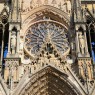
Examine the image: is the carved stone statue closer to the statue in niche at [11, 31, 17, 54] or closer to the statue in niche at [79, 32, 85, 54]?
the statue in niche at [11, 31, 17, 54]

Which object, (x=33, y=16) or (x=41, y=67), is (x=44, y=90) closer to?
(x=41, y=67)

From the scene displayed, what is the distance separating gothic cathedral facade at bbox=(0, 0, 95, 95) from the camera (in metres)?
14.5

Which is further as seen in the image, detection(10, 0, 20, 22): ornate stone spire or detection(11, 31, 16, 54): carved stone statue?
detection(10, 0, 20, 22): ornate stone spire

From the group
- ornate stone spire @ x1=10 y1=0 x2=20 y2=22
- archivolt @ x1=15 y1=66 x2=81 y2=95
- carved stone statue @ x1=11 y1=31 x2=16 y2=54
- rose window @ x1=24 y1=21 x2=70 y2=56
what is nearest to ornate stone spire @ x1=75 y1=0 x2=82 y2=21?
rose window @ x1=24 y1=21 x2=70 y2=56

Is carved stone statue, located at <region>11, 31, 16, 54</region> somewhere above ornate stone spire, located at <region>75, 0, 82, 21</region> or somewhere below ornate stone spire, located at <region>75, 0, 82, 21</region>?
below

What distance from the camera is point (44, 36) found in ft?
57.5

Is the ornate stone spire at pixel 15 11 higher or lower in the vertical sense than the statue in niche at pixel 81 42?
higher

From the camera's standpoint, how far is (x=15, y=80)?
14.5m

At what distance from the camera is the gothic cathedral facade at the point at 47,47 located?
14472mm

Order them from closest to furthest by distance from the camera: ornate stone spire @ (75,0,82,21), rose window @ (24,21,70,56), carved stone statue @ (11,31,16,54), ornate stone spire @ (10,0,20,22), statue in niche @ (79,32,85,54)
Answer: carved stone statue @ (11,31,16,54) < statue in niche @ (79,32,85,54) < rose window @ (24,21,70,56) < ornate stone spire @ (10,0,20,22) < ornate stone spire @ (75,0,82,21)

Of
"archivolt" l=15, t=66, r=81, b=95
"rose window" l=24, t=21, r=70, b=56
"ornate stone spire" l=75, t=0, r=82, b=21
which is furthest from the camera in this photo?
"ornate stone spire" l=75, t=0, r=82, b=21

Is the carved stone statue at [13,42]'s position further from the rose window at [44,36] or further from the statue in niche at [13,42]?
the rose window at [44,36]

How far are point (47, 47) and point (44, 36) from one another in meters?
1.81

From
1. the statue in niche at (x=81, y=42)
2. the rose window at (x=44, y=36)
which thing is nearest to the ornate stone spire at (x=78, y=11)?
the statue in niche at (x=81, y=42)
